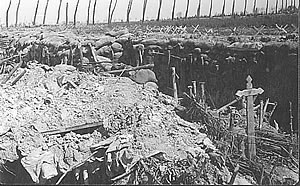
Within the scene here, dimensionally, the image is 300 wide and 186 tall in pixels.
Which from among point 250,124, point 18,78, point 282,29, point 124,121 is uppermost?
point 282,29

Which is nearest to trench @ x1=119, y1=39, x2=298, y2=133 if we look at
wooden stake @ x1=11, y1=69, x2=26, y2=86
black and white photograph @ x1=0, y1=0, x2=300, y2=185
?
black and white photograph @ x1=0, y1=0, x2=300, y2=185

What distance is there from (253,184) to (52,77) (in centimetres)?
541

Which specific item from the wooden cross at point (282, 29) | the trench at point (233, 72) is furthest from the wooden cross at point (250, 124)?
the wooden cross at point (282, 29)

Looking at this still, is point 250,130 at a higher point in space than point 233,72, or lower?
lower

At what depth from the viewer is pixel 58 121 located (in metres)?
7.02

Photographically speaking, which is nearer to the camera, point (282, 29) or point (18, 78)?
point (282, 29)

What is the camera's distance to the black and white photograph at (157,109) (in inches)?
215

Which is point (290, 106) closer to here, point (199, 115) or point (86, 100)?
point (199, 115)

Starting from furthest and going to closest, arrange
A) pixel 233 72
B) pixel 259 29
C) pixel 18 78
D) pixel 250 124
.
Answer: pixel 259 29
pixel 18 78
pixel 233 72
pixel 250 124

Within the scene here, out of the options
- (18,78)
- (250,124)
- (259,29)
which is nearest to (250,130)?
(250,124)

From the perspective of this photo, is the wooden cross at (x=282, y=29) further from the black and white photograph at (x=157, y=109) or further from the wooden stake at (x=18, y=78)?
the wooden stake at (x=18, y=78)

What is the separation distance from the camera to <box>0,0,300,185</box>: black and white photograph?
17.9 ft

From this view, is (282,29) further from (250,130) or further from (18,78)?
(18,78)

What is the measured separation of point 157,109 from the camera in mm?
7203
